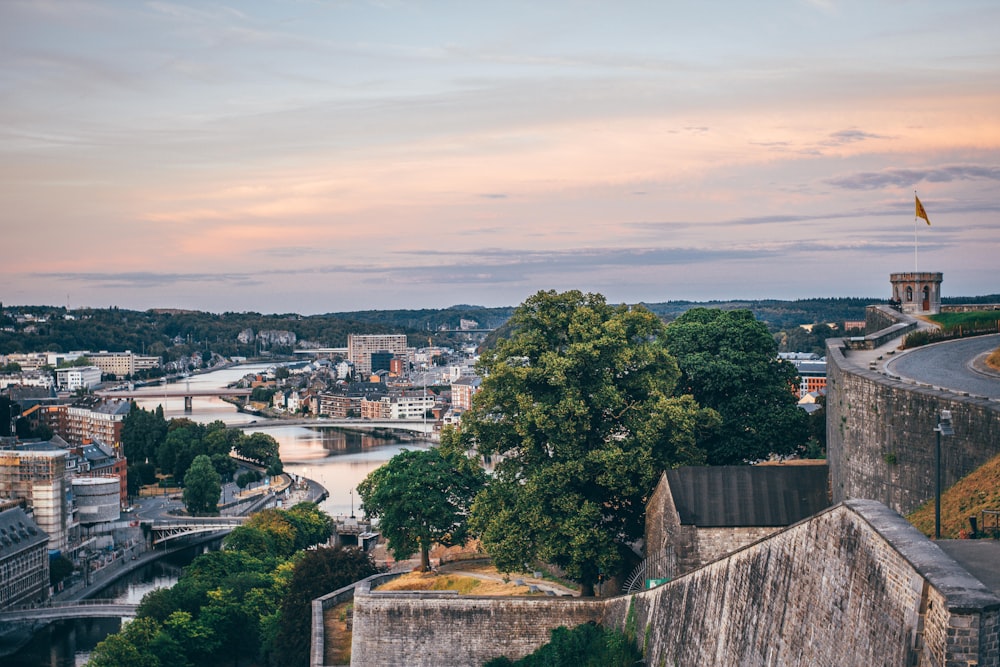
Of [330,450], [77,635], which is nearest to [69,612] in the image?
[77,635]

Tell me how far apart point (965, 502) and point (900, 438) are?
8.58ft

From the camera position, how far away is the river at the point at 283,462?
4506 centimetres

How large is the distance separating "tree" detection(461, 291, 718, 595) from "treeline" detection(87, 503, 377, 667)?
8287 millimetres

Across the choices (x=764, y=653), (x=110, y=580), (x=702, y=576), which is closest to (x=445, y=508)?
(x=702, y=576)

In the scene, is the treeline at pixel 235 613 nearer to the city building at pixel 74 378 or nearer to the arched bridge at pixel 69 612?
the arched bridge at pixel 69 612

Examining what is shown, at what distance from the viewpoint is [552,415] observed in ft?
A: 65.3

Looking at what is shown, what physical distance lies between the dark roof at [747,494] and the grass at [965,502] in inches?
194

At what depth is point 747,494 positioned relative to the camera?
18.3m

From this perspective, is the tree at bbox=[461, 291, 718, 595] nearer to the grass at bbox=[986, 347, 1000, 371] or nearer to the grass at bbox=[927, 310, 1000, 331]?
the grass at bbox=[986, 347, 1000, 371]

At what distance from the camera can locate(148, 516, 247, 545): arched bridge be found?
64312 mm

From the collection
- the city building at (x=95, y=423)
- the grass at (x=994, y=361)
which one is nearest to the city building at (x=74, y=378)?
the city building at (x=95, y=423)

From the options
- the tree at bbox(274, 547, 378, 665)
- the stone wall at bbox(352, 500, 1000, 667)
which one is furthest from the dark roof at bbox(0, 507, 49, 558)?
the stone wall at bbox(352, 500, 1000, 667)

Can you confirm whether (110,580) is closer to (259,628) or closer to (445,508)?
(259,628)

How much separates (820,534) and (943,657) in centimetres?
234
